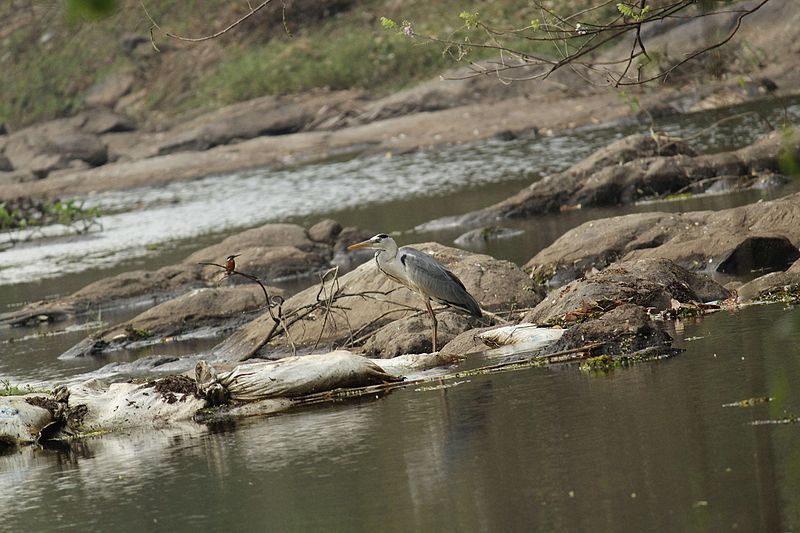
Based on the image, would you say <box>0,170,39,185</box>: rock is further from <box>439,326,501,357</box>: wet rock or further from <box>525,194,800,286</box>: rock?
<box>439,326,501,357</box>: wet rock

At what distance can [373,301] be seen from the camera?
14.1m

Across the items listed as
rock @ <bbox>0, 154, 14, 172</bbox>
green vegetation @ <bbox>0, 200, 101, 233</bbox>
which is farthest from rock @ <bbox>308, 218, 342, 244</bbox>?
rock @ <bbox>0, 154, 14, 172</bbox>

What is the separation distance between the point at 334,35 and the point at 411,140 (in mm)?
13237

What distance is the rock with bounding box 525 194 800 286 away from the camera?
14398mm

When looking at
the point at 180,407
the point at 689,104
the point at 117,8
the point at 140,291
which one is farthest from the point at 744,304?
the point at 689,104

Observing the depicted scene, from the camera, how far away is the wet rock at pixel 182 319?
1614cm

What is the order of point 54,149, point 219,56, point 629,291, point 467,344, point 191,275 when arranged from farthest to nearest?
point 219,56 < point 54,149 < point 191,275 < point 467,344 < point 629,291

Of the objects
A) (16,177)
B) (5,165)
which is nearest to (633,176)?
(16,177)

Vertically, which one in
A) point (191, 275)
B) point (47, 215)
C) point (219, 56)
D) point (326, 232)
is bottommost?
point (191, 275)

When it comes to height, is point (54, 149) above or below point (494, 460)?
above

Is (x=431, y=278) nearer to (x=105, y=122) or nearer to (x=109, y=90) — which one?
(x=105, y=122)

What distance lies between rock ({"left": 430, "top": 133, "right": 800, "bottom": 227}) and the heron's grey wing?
11768 millimetres

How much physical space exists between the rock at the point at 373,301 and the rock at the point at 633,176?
867cm

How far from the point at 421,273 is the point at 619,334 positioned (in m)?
1.86
